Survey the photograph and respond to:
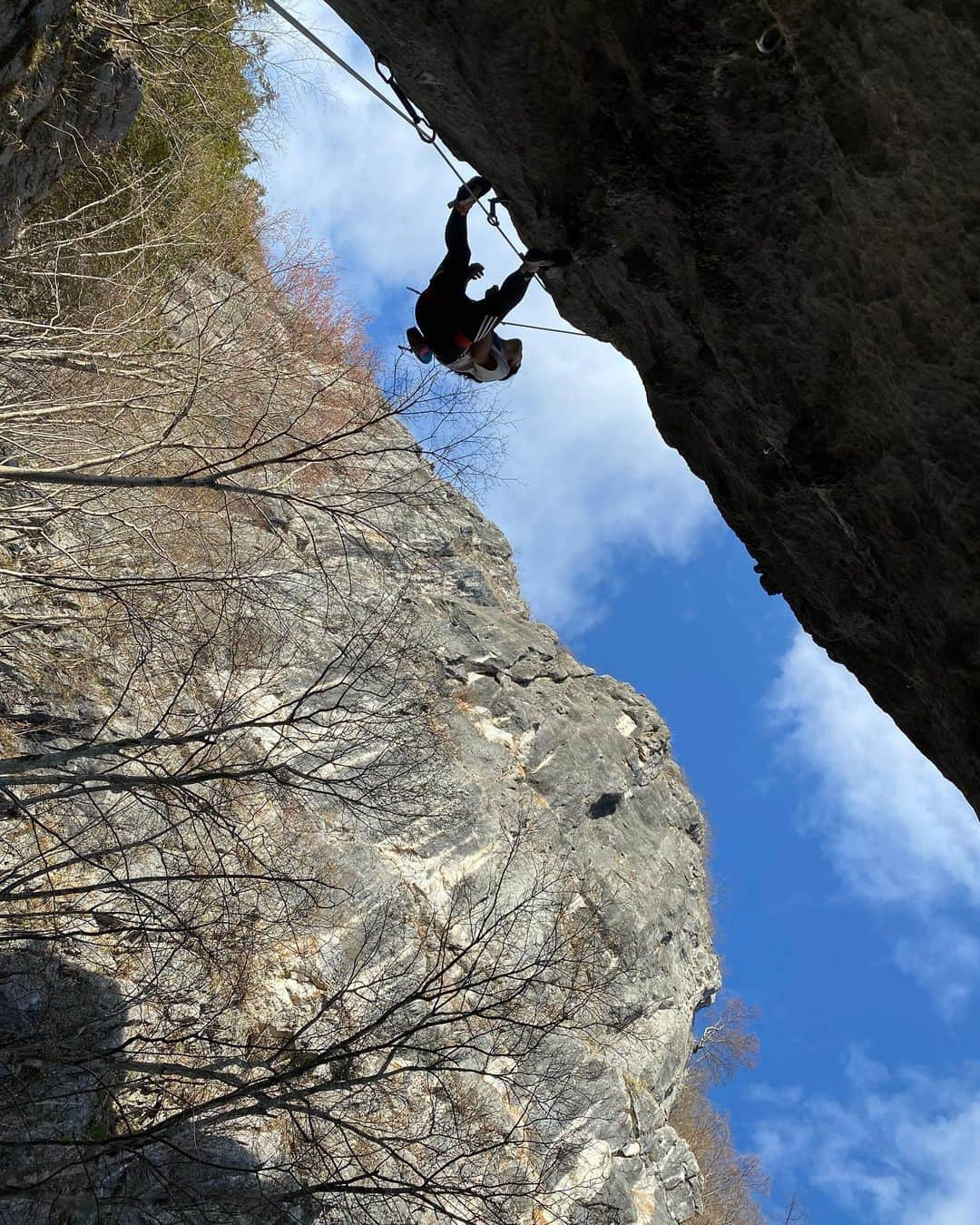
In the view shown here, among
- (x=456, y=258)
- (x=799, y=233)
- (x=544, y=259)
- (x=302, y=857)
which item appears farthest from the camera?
(x=302, y=857)

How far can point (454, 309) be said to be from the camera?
6590 millimetres

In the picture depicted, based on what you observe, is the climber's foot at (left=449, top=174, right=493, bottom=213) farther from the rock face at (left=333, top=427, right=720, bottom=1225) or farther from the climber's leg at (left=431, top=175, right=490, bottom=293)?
the rock face at (left=333, top=427, right=720, bottom=1225)

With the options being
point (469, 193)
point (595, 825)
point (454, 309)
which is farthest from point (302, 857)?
point (469, 193)

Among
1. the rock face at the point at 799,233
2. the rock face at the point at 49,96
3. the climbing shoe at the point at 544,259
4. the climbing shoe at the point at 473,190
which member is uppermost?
the rock face at the point at 49,96

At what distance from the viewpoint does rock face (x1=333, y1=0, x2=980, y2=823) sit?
2842mm

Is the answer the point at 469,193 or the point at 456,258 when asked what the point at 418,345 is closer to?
the point at 456,258

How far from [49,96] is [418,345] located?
11.6 ft

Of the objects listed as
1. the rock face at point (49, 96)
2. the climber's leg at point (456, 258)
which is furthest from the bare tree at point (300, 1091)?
the rock face at point (49, 96)

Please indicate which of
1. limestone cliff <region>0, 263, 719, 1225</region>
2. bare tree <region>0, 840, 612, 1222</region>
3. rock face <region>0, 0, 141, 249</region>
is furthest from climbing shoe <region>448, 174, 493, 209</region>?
bare tree <region>0, 840, 612, 1222</region>

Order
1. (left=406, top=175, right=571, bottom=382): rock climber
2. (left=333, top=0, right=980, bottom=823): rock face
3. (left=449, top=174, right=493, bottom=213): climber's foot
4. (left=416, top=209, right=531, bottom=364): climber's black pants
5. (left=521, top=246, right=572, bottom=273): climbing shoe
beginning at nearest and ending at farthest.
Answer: (left=333, top=0, right=980, bottom=823): rock face → (left=521, top=246, right=572, bottom=273): climbing shoe → (left=449, top=174, right=493, bottom=213): climber's foot → (left=406, top=175, right=571, bottom=382): rock climber → (left=416, top=209, right=531, bottom=364): climber's black pants

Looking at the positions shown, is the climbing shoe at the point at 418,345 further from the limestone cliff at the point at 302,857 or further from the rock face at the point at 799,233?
the rock face at the point at 799,233

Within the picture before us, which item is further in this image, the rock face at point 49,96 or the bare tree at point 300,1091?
the rock face at point 49,96

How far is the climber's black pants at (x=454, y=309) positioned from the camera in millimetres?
6488

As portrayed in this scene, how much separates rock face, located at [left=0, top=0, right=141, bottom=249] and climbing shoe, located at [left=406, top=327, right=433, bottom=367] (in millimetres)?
3235
